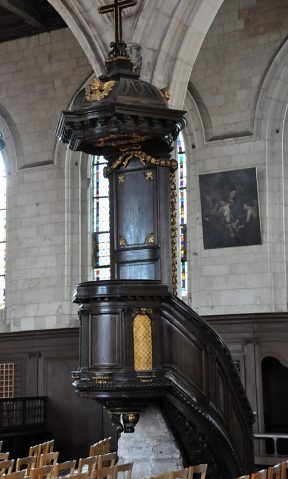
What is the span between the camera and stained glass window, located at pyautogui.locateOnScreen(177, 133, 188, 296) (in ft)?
47.1

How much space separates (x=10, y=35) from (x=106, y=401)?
1052 cm

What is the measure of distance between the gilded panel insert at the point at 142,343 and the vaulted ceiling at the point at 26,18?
9094 mm

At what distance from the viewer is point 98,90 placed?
8.35 m

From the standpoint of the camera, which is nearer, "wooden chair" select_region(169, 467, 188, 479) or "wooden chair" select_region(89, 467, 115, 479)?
"wooden chair" select_region(169, 467, 188, 479)

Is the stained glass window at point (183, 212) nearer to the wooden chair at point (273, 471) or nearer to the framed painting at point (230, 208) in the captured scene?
the framed painting at point (230, 208)

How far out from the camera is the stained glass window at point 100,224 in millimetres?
15289

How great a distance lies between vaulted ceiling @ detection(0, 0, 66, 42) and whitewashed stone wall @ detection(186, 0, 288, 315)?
3153 mm

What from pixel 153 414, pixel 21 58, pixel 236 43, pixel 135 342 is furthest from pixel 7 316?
pixel 135 342

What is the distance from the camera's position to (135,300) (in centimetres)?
749

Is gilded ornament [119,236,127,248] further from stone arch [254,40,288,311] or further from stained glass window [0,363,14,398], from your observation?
stained glass window [0,363,14,398]

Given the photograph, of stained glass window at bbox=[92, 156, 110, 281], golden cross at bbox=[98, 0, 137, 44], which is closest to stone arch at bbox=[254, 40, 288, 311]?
stained glass window at bbox=[92, 156, 110, 281]

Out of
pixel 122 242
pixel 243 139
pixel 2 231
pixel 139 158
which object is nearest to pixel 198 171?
pixel 243 139

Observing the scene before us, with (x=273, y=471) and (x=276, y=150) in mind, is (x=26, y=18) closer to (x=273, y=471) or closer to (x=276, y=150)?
(x=276, y=150)

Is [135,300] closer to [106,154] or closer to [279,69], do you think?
[106,154]
